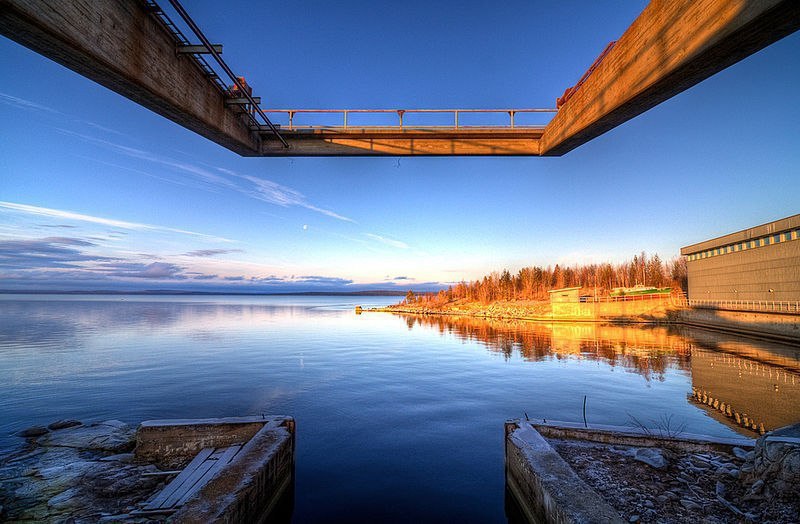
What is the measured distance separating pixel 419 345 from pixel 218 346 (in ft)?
57.0

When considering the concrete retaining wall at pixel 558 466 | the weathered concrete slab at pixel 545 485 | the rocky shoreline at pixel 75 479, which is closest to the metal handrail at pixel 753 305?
the concrete retaining wall at pixel 558 466

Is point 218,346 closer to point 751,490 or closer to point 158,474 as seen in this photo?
point 158,474

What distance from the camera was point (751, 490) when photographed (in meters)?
5.38

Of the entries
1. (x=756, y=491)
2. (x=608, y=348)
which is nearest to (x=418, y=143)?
(x=756, y=491)

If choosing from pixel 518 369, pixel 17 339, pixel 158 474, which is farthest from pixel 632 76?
pixel 17 339

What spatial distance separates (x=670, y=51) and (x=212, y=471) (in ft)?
36.6

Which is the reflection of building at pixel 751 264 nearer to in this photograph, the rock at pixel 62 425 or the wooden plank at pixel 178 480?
the wooden plank at pixel 178 480

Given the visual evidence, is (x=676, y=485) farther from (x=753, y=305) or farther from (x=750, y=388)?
(x=753, y=305)

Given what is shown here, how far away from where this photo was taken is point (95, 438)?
9.98 metres

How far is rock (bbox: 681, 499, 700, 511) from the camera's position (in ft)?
17.1

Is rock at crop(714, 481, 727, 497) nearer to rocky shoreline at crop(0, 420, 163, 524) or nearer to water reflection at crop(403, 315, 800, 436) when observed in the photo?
water reflection at crop(403, 315, 800, 436)

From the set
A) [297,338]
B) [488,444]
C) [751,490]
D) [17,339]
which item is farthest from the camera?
[297,338]

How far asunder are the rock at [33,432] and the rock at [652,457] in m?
15.8

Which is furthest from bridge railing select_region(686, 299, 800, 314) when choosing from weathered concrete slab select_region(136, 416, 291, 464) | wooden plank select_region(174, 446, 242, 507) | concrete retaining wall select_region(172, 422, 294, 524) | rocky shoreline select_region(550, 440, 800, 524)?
wooden plank select_region(174, 446, 242, 507)
